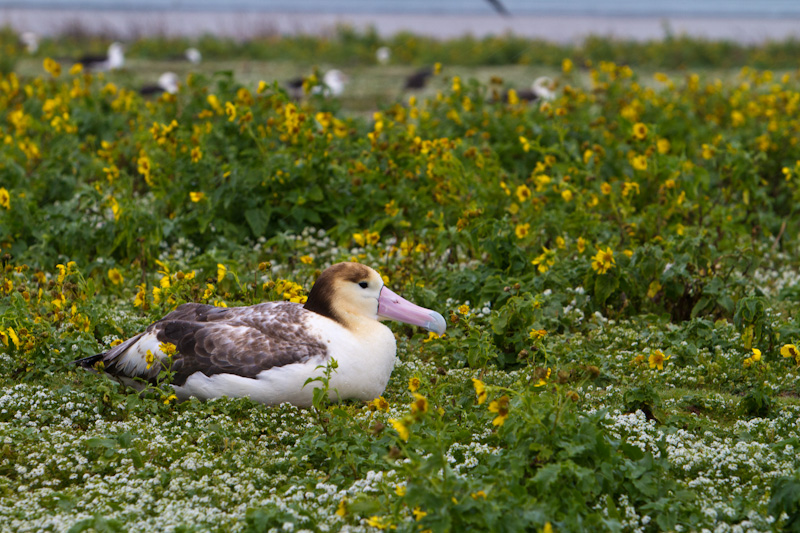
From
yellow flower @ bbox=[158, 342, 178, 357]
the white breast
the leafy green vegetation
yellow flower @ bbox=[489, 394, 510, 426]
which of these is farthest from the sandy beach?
yellow flower @ bbox=[489, 394, 510, 426]

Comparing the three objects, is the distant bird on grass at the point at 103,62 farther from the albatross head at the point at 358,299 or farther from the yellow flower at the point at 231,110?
the albatross head at the point at 358,299

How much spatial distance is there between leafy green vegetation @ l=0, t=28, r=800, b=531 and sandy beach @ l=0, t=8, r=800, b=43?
A: 45.9 ft

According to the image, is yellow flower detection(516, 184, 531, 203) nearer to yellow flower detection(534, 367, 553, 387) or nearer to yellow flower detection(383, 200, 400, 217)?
yellow flower detection(383, 200, 400, 217)

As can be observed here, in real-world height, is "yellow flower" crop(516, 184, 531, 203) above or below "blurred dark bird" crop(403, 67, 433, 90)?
above

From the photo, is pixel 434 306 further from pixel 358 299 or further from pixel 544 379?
pixel 544 379

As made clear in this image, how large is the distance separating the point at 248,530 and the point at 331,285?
1661mm

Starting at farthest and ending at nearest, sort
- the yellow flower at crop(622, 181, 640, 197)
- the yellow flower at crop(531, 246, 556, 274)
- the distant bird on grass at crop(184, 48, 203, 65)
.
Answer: the distant bird on grass at crop(184, 48, 203, 65) < the yellow flower at crop(622, 181, 640, 197) < the yellow flower at crop(531, 246, 556, 274)

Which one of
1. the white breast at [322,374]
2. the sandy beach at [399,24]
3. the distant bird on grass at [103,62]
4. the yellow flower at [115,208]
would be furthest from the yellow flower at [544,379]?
the sandy beach at [399,24]

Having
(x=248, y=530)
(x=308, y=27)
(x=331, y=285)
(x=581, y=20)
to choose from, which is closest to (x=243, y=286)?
(x=331, y=285)

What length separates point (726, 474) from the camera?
4016 mm

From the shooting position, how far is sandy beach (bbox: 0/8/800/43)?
23219mm

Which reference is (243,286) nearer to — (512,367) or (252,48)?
(512,367)

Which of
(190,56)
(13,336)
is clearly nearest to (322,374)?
(13,336)

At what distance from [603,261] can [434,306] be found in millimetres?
975
